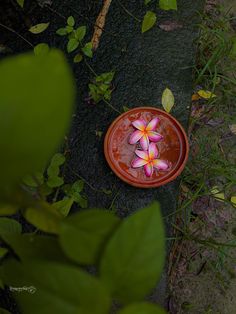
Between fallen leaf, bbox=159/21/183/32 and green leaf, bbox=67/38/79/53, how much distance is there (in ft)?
1.70

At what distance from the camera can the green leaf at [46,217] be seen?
70 cm

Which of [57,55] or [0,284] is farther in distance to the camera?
[0,284]

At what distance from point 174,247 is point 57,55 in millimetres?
1863

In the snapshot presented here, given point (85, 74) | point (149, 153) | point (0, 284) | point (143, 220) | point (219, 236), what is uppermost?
point (143, 220)

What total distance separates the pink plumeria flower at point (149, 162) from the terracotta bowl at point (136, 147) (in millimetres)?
26

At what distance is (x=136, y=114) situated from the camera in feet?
7.36

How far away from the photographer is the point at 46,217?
2.39 ft

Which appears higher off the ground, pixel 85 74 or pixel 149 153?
pixel 85 74

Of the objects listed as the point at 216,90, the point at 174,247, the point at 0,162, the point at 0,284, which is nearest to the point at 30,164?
the point at 0,162

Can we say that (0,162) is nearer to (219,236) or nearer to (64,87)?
(64,87)

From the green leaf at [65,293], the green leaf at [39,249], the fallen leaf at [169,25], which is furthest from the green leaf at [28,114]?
the fallen leaf at [169,25]

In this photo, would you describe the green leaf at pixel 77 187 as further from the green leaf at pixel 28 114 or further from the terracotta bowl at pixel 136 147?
the green leaf at pixel 28 114

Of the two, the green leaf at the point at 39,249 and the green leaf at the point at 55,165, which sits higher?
the green leaf at the point at 39,249

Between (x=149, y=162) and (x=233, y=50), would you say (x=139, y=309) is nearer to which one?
(x=149, y=162)
